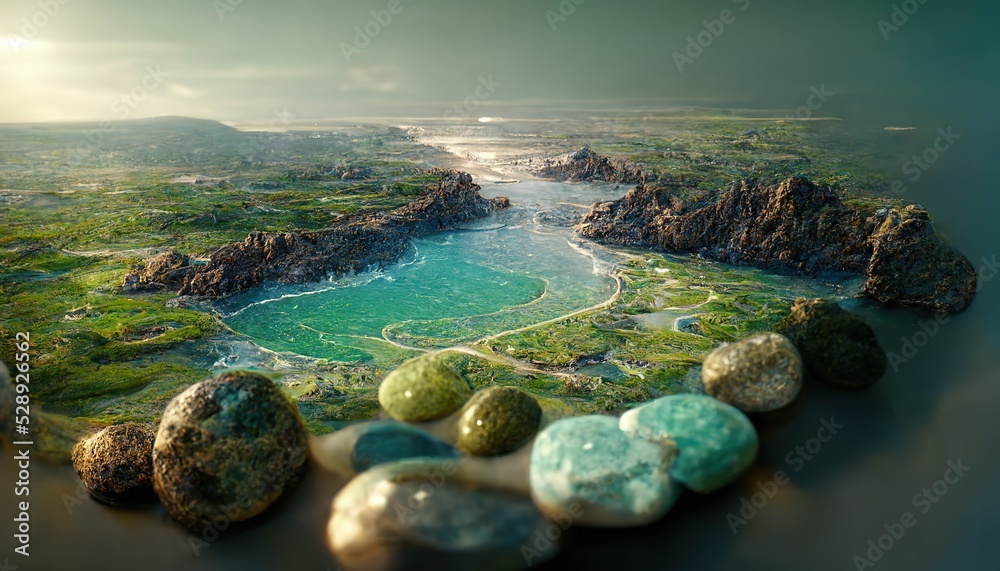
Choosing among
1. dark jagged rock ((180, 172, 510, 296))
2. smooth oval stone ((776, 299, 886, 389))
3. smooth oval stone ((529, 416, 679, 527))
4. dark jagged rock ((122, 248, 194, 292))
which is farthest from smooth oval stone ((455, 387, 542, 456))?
dark jagged rock ((122, 248, 194, 292))

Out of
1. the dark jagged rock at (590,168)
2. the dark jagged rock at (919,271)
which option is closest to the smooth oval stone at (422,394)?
the dark jagged rock at (919,271)

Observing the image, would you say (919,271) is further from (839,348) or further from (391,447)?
(391,447)

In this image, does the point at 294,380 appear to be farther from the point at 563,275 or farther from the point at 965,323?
the point at 965,323

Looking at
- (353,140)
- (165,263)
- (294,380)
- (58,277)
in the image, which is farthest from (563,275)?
(353,140)

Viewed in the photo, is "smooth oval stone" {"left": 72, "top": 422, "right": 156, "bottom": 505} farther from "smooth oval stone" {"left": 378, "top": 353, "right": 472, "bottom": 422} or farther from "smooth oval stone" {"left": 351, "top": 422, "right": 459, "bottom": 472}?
"smooth oval stone" {"left": 378, "top": 353, "right": 472, "bottom": 422}

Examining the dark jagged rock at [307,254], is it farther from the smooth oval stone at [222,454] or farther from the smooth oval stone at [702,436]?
the smooth oval stone at [702,436]
